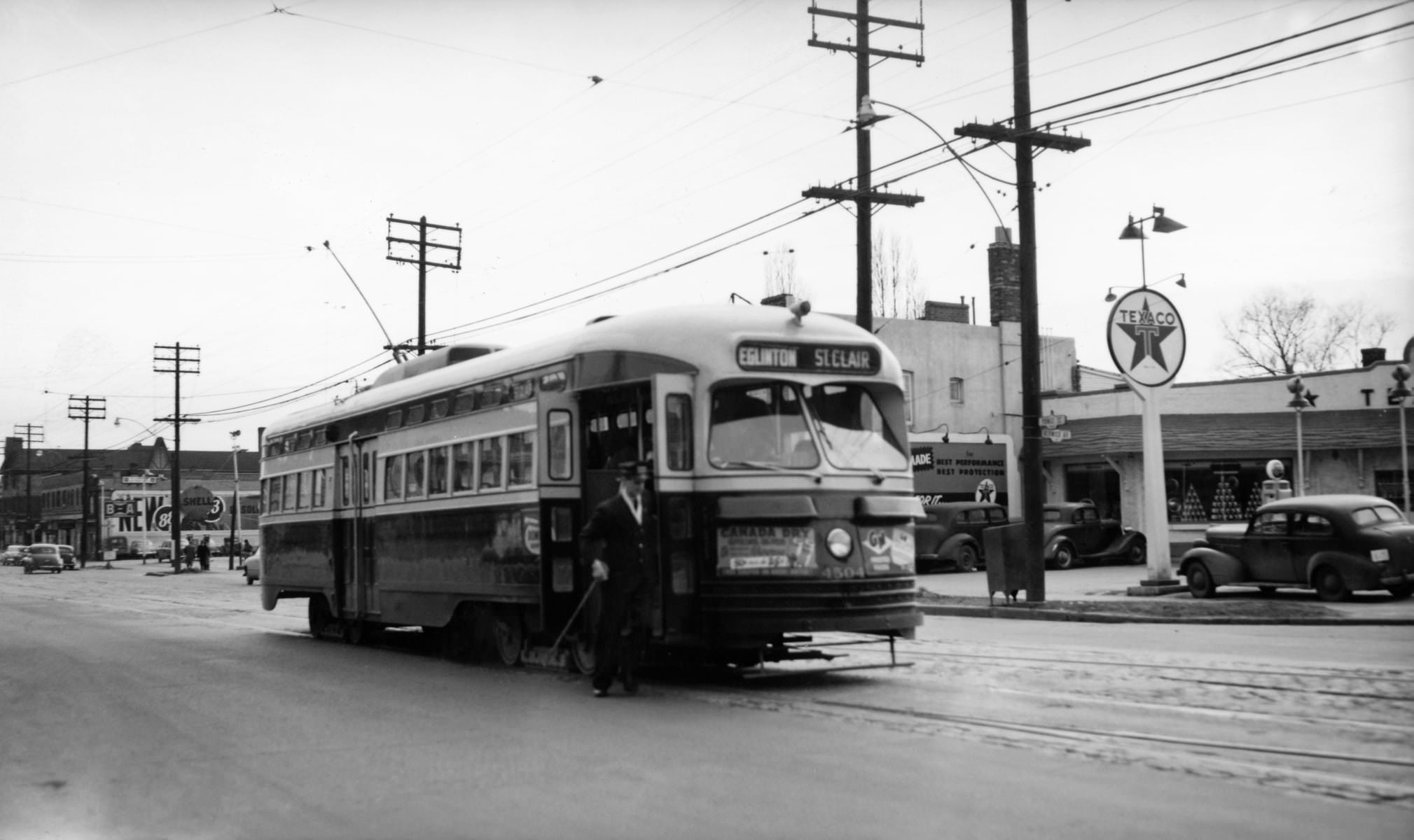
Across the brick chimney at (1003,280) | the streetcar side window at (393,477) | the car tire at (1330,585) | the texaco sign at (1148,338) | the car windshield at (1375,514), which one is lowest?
the car tire at (1330,585)

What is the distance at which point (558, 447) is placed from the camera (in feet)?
40.1

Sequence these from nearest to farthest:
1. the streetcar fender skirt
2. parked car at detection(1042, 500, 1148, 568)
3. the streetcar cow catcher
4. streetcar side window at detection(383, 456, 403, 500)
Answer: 1. the streetcar cow catcher
2. the streetcar fender skirt
3. streetcar side window at detection(383, 456, 403, 500)
4. parked car at detection(1042, 500, 1148, 568)

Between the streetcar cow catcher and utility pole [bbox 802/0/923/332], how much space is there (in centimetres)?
1060

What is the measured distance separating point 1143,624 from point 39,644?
14.4 meters

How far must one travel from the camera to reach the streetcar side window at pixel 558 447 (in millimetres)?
12180

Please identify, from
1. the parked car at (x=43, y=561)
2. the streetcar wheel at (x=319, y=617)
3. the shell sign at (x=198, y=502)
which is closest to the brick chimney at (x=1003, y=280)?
the streetcar wheel at (x=319, y=617)

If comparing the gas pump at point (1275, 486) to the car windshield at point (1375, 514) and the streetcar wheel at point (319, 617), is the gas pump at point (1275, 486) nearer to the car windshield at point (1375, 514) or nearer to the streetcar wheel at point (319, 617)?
the car windshield at point (1375, 514)

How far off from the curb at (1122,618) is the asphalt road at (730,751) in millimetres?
2506

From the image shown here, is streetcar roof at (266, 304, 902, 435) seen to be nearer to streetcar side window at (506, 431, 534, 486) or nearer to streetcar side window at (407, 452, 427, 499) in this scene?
streetcar side window at (506, 431, 534, 486)

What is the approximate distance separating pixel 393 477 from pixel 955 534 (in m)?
21.6

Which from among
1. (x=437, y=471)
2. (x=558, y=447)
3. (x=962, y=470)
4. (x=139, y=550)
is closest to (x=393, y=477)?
(x=437, y=471)

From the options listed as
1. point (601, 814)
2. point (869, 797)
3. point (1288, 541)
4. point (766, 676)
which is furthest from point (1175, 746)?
point (1288, 541)

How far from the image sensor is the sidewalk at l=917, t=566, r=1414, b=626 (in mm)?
17031

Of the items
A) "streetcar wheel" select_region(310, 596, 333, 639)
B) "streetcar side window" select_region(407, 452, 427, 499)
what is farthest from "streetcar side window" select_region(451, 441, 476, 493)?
"streetcar wheel" select_region(310, 596, 333, 639)
